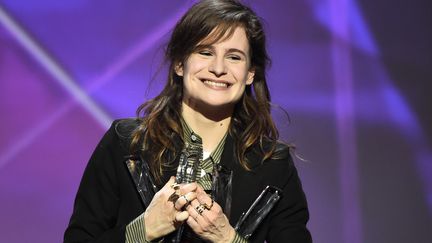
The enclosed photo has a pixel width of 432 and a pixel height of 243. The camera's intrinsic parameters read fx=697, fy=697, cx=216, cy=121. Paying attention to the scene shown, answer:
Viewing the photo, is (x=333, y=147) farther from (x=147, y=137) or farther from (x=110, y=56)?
(x=147, y=137)

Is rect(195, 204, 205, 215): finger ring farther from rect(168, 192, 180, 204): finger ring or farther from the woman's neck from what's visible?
the woman's neck

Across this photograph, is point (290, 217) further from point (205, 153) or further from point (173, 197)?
point (173, 197)

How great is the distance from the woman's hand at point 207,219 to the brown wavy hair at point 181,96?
0.22 m

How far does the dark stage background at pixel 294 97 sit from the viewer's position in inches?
100

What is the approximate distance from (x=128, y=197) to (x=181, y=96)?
0.30 metres

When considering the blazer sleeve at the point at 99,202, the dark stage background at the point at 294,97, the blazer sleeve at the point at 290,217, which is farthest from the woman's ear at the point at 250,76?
the dark stage background at the point at 294,97

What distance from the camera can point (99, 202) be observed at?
1.62 m

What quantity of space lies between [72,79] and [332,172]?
1.10 meters

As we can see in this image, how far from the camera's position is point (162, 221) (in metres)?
1.48

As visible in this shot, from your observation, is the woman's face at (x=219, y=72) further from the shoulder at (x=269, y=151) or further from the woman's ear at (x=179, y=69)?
the shoulder at (x=269, y=151)

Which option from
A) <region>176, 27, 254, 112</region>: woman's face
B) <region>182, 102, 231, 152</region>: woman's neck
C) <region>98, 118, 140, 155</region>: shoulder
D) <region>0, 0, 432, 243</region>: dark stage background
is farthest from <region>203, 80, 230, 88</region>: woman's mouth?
<region>0, 0, 432, 243</region>: dark stage background

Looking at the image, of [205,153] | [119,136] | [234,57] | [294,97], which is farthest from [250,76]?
[294,97]

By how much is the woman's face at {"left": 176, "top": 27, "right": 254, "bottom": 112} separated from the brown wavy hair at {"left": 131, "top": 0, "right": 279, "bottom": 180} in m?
0.02

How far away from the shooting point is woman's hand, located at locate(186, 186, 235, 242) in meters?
1.47
